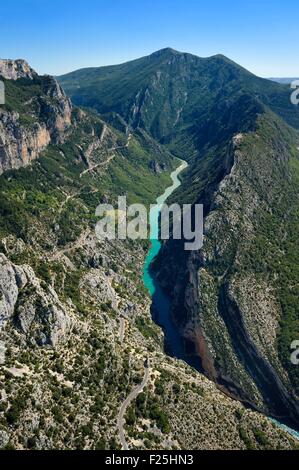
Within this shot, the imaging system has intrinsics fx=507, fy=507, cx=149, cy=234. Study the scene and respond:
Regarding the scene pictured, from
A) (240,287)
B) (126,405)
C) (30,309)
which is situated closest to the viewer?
(126,405)

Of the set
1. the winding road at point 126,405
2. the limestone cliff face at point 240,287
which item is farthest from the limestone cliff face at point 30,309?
the limestone cliff face at point 240,287

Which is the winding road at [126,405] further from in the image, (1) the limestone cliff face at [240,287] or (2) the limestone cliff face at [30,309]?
(1) the limestone cliff face at [240,287]

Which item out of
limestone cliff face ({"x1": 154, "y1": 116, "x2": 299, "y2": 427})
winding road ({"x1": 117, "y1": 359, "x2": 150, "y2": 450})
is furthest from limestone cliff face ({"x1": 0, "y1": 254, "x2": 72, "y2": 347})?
limestone cliff face ({"x1": 154, "y1": 116, "x2": 299, "y2": 427})

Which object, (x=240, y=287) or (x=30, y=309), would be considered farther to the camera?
(x=240, y=287)

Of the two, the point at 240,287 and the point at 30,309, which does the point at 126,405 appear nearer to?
the point at 30,309

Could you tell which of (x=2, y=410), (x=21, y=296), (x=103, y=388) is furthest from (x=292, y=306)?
(x=2, y=410)

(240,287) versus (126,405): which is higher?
(240,287)

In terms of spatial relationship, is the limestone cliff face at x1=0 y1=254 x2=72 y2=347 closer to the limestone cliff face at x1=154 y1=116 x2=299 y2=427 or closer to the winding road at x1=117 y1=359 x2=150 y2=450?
the winding road at x1=117 y1=359 x2=150 y2=450

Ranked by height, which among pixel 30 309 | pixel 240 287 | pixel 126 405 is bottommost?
pixel 126 405

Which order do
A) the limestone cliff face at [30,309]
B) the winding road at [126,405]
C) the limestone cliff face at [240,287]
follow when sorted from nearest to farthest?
the winding road at [126,405], the limestone cliff face at [30,309], the limestone cliff face at [240,287]

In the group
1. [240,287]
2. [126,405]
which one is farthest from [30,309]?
[240,287]
